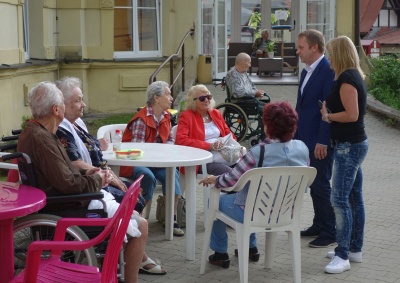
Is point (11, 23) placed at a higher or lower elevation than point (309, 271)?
higher

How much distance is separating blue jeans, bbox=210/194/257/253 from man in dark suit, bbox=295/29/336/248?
29.2 inches

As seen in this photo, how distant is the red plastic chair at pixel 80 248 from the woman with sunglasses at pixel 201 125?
9.53 ft

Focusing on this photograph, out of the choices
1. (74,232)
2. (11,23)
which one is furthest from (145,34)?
(74,232)

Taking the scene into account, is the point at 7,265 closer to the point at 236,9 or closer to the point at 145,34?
the point at 145,34

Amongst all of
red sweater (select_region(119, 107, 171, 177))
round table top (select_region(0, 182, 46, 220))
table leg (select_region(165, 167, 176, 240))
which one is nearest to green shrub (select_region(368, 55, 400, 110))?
red sweater (select_region(119, 107, 171, 177))

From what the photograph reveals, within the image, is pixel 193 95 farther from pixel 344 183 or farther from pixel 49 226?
pixel 49 226

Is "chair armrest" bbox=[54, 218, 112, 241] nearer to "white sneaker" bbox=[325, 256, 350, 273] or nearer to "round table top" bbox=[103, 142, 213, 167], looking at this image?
"round table top" bbox=[103, 142, 213, 167]

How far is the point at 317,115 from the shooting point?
23.0ft

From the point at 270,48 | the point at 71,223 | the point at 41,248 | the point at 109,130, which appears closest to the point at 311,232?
the point at 109,130

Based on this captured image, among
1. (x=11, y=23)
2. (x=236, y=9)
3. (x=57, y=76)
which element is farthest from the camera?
(x=236, y=9)

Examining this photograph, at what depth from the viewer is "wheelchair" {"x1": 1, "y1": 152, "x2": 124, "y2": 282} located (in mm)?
5188

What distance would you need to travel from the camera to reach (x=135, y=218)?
5.60m

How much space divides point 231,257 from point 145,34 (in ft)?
36.4

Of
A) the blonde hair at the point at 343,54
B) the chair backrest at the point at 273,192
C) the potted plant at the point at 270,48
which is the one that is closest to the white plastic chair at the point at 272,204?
the chair backrest at the point at 273,192
